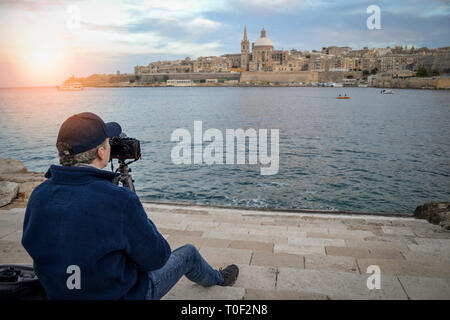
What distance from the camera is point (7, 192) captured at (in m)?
5.05

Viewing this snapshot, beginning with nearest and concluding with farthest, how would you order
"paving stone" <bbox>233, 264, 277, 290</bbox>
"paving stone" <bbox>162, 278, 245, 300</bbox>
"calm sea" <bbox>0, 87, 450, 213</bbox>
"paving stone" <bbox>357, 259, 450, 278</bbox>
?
Result: "paving stone" <bbox>162, 278, 245, 300</bbox> < "paving stone" <bbox>233, 264, 277, 290</bbox> < "paving stone" <bbox>357, 259, 450, 278</bbox> < "calm sea" <bbox>0, 87, 450, 213</bbox>

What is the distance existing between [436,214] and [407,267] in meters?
2.00

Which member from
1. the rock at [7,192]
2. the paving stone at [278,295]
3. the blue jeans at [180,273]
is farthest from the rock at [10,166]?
the paving stone at [278,295]

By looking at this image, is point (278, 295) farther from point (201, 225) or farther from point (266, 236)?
point (201, 225)

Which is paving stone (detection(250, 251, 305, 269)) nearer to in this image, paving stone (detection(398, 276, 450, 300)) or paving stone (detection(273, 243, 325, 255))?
paving stone (detection(273, 243, 325, 255))

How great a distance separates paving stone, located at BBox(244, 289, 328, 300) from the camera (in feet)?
8.43

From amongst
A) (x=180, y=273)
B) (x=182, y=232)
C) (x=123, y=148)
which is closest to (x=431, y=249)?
(x=182, y=232)

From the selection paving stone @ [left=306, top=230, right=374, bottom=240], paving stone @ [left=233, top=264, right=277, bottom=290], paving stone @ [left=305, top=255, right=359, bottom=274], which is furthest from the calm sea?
paving stone @ [left=233, top=264, right=277, bottom=290]

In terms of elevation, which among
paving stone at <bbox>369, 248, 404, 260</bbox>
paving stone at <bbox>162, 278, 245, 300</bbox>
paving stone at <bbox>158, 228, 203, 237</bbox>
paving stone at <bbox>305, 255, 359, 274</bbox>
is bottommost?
paving stone at <bbox>158, 228, 203, 237</bbox>

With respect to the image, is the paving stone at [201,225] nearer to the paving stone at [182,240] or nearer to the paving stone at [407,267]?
the paving stone at [182,240]

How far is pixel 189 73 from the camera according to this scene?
444ft

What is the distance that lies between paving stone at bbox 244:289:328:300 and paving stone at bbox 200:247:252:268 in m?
0.54

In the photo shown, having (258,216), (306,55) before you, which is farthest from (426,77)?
(258,216)
